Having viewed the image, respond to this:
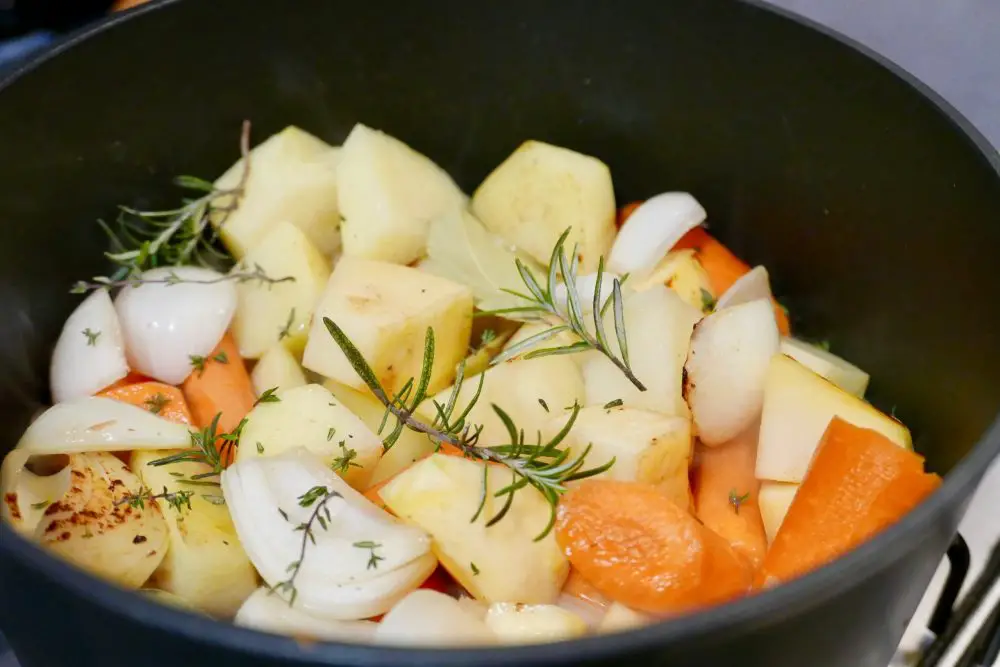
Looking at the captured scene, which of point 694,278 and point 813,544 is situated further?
point 694,278

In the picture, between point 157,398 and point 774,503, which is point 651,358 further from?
point 157,398

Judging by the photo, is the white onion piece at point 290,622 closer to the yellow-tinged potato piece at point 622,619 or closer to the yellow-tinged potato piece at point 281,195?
the yellow-tinged potato piece at point 622,619

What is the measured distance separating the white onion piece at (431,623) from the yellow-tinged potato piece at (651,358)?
33cm

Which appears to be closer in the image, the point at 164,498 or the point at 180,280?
the point at 164,498

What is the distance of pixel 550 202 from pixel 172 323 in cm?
54

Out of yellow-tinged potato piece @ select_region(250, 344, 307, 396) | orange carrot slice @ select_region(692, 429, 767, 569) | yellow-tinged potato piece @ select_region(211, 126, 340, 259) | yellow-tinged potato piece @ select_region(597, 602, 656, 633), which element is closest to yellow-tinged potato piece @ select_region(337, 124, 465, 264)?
yellow-tinged potato piece @ select_region(211, 126, 340, 259)

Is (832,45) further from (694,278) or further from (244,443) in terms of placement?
(244,443)

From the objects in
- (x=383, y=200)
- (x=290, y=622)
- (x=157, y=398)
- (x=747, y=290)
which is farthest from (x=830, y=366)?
Answer: (x=157, y=398)

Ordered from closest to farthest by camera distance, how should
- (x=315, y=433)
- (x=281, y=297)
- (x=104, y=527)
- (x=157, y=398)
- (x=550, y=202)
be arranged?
(x=104, y=527)
(x=315, y=433)
(x=157, y=398)
(x=281, y=297)
(x=550, y=202)

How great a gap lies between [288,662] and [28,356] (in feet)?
2.58

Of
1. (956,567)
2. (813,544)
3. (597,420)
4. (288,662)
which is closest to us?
(288,662)

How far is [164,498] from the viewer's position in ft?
3.15

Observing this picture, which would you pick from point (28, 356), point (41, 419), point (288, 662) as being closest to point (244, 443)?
point (41, 419)

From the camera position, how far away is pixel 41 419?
→ 1029 mm
